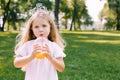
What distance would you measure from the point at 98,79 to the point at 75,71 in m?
1.40

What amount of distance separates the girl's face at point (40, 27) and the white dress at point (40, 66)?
0.49 feet

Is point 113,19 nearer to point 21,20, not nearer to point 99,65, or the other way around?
point 21,20

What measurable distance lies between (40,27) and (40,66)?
523 mm

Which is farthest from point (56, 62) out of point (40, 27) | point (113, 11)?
point (113, 11)

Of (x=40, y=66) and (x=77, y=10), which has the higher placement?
(x=77, y=10)

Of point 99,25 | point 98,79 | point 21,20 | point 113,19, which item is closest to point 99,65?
point 98,79

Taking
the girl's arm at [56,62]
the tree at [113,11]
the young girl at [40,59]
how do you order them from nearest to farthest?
the girl's arm at [56,62], the young girl at [40,59], the tree at [113,11]

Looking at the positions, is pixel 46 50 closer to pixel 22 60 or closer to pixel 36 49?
pixel 36 49

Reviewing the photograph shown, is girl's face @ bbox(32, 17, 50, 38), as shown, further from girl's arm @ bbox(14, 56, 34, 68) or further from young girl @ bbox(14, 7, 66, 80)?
girl's arm @ bbox(14, 56, 34, 68)

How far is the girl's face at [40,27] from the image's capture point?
4.88 m

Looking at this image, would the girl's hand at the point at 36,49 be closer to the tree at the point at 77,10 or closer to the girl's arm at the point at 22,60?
the girl's arm at the point at 22,60

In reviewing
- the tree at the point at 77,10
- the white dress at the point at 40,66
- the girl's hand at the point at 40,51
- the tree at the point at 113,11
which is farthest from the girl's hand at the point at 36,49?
the tree at the point at 113,11

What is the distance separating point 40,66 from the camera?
485cm

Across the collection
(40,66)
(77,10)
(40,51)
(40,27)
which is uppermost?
(77,10)
